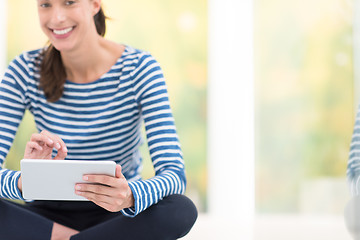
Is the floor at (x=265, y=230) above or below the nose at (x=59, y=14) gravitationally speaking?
below

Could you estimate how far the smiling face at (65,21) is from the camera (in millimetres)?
1532

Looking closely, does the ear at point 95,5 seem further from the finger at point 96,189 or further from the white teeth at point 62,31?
the finger at point 96,189

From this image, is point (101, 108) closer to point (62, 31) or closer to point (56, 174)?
point (62, 31)

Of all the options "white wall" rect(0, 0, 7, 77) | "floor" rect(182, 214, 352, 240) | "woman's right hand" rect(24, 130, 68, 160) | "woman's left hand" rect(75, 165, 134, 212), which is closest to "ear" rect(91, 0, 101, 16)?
"woman's right hand" rect(24, 130, 68, 160)

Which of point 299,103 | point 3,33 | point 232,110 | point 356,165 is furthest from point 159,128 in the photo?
point 3,33

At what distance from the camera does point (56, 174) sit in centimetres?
120

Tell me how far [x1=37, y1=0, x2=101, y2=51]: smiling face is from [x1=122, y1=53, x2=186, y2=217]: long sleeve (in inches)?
8.0

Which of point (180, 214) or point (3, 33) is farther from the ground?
point (3, 33)

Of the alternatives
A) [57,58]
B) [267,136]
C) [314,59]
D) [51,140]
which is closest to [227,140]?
[267,136]

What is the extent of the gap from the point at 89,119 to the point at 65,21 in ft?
1.04

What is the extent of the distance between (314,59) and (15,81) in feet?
6.89

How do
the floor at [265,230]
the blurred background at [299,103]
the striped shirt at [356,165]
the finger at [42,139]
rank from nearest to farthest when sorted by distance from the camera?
1. the striped shirt at [356,165]
2. the finger at [42,139]
3. the floor at [265,230]
4. the blurred background at [299,103]

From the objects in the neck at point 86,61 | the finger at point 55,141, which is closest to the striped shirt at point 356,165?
the finger at point 55,141

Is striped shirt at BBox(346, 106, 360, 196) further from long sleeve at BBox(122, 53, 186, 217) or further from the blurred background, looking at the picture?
the blurred background
